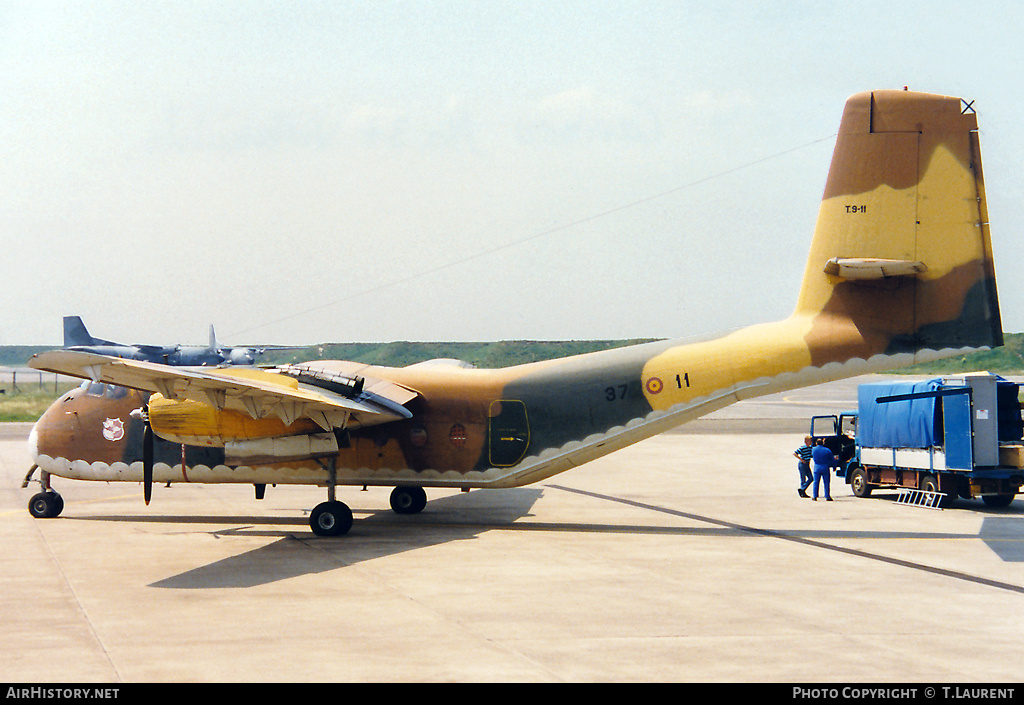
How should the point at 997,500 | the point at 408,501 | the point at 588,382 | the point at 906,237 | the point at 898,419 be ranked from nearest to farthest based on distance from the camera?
the point at 906,237 → the point at 588,382 → the point at 408,501 → the point at 997,500 → the point at 898,419

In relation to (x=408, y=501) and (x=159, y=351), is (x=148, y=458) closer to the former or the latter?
(x=408, y=501)

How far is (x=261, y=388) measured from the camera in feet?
51.1

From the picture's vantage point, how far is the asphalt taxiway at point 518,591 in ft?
30.3

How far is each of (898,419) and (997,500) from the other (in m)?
2.87

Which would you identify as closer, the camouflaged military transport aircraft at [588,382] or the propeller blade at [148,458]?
the camouflaged military transport aircraft at [588,382]

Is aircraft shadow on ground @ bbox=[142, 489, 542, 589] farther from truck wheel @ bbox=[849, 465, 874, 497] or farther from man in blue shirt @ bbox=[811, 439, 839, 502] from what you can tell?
truck wheel @ bbox=[849, 465, 874, 497]

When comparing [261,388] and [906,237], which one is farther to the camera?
A: [906,237]

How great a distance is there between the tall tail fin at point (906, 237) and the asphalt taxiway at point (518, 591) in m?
3.86

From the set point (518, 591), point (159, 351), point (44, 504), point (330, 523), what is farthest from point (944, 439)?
point (159, 351)

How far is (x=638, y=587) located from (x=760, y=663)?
12.7 feet

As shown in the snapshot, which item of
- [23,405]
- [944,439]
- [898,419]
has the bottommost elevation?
[944,439]

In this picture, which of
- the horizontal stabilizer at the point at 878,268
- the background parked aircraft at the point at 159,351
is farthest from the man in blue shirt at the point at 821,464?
the background parked aircraft at the point at 159,351

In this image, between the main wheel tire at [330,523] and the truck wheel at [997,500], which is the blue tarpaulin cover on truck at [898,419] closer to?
the truck wheel at [997,500]

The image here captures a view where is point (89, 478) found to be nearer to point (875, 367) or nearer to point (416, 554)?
point (416, 554)
